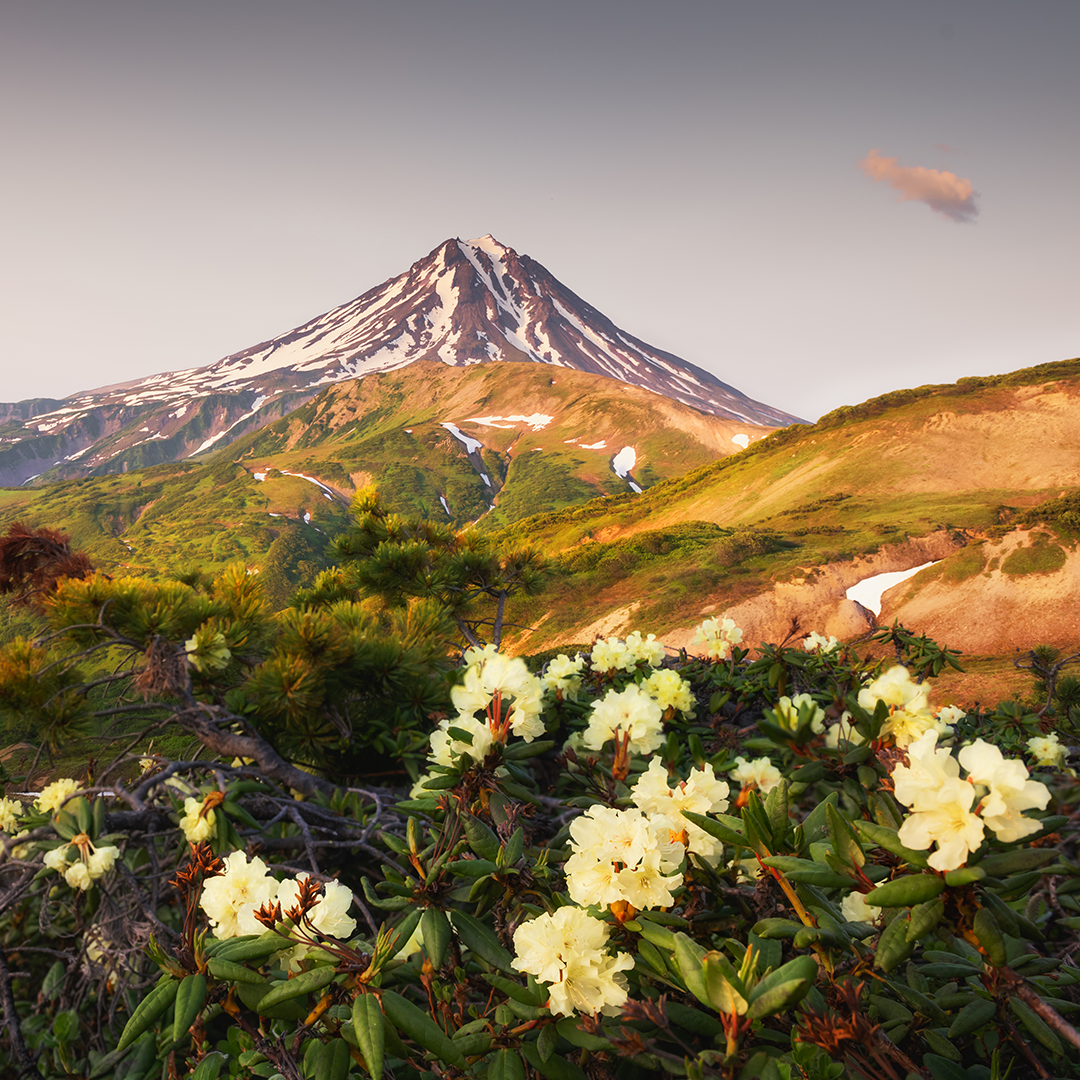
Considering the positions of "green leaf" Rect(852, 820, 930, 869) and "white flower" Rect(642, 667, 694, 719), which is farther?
"white flower" Rect(642, 667, 694, 719)

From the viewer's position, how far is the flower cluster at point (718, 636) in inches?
113

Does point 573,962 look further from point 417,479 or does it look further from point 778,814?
point 417,479

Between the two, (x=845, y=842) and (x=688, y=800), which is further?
(x=688, y=800)

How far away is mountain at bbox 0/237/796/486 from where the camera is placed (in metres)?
78.6

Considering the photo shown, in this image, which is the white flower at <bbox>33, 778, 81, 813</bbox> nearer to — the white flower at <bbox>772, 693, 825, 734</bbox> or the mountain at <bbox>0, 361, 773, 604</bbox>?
the white flower at <bbox>772, 693, 825, 734</bbox>

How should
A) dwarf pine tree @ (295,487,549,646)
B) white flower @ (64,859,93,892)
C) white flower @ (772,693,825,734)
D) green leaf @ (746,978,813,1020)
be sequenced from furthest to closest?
1. dwarf pine tree @ (295,487,549,646)
2. white flower @ (64,859,93,892)
3. white flower @ (772,693,825,734)
4. green leaf @ (746,978,813,1020)

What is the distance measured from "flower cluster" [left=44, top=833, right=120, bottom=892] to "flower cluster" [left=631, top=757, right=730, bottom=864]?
5.35 ft

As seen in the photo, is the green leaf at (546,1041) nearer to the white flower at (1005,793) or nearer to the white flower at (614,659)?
the white flower at (1005,793)

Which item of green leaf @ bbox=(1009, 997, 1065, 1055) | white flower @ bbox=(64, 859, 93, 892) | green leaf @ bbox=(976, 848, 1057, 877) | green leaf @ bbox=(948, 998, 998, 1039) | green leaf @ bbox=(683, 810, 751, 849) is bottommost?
white flower @ bbox=(64, 859, 93, 892)

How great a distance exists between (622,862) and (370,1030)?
40cm

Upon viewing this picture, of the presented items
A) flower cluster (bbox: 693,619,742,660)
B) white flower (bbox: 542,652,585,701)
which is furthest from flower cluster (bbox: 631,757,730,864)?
flower cluster (bbox: 693,619,742,660)

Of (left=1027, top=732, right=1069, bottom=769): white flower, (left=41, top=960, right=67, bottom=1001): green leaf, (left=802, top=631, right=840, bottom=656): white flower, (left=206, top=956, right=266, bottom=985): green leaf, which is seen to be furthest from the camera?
(left=802, top=631, right=840, bottom=656): white flower

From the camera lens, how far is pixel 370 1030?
75 cm

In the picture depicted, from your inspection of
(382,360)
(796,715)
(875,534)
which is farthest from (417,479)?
(382,360)
